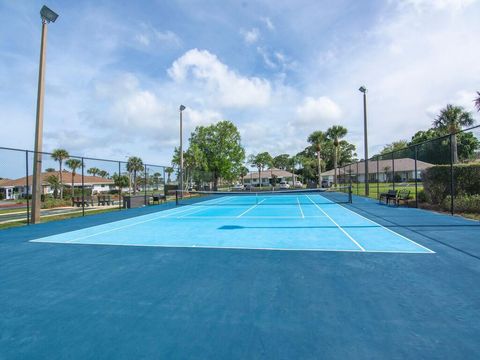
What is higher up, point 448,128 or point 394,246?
point 448,128

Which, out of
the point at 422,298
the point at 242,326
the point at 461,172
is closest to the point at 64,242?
the point at 242,326

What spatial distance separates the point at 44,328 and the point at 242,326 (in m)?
2.16

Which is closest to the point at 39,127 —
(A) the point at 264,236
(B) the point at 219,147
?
(A) the point at 264,236

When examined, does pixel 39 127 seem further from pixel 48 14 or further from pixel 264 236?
pixel 264 236

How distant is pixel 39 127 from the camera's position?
12.2 m

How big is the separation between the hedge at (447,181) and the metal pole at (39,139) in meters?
18.3

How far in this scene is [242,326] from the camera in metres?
2.91

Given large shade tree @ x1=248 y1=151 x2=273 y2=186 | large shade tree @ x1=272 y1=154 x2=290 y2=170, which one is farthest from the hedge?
large shade tree @ x1=272 y1=154 x2=290 y2=170

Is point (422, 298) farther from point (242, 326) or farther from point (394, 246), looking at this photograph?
point (394, 246)

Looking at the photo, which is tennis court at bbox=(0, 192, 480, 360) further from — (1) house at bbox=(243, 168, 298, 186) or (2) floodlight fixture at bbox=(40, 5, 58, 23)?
(1) house at bbox=(243, 168, 298, 186)

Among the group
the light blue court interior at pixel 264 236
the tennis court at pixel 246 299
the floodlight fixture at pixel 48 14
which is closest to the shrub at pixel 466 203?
the light blue court interior at pixel 264 236

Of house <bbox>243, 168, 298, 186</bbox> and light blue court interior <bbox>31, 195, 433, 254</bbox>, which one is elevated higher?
house <bbox>243, 168, 298, 186</bbox>

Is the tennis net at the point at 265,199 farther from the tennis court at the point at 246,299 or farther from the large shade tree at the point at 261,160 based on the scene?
the large shade tree at the point at 261,160

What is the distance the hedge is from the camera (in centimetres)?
1204
